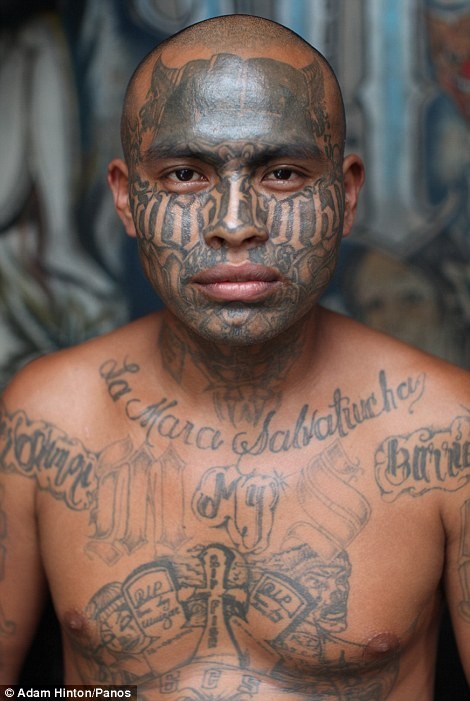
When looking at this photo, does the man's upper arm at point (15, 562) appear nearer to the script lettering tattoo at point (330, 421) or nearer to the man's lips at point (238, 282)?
the script lettering tattoo at point (330, 421)

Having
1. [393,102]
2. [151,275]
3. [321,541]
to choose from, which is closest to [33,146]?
[393,102]

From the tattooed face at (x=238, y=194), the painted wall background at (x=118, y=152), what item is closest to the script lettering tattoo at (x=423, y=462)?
the tattooed face at (x=238, y=194)

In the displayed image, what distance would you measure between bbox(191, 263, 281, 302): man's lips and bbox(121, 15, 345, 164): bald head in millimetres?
335

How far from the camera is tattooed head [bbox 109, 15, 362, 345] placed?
2.59 m

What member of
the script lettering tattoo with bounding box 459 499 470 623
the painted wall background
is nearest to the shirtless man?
the script lettering tattoo with bounding box 459 499 470 623

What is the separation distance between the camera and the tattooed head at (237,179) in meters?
2.59

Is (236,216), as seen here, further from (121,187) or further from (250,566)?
(250,566)

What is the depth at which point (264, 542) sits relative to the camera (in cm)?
283

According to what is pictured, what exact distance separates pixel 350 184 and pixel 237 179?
439 mm

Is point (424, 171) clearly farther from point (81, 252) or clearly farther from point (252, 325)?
point (252, 325)

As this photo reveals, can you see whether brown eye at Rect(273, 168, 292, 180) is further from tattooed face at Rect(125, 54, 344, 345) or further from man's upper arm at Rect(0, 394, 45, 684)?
man's upper arm at Rect(0, 394, 45, 684)

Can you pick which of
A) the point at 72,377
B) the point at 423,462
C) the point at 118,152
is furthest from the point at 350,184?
the point at 118,152

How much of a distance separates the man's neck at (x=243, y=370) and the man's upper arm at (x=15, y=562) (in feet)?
1.50

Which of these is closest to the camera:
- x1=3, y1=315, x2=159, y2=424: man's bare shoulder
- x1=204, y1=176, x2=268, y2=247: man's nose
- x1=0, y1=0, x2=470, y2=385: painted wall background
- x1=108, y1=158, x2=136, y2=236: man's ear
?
x1=204, y1=176, x2=268, y2=247: man's nose
